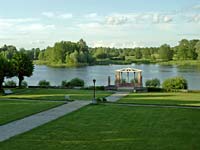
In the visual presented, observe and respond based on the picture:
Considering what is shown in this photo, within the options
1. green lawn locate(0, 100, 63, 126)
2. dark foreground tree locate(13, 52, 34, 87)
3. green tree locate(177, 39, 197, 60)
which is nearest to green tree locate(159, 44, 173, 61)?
green tree locate(177, 39, 197, 60)

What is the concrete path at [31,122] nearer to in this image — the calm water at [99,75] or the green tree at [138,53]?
the calm water at [99,75]

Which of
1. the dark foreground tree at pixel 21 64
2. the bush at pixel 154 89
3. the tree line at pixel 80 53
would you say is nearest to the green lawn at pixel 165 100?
the bush at pixel 154 89

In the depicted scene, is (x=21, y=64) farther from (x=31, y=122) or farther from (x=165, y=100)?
(x=31, y=122)

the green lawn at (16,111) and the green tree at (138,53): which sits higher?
the green tree at (138,53)

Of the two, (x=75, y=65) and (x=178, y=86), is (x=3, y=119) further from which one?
(x=75, y=65)

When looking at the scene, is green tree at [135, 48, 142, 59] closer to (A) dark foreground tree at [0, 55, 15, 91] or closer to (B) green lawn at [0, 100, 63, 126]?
(A) dark foreground tree at [0, 55, 15, 91]

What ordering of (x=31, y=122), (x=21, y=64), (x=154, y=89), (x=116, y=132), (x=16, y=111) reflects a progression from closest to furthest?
(x=116, y=132)
(x=31, y=122)
(x=16, y=111)
(x=154, y=89)
(x=21, y=64)

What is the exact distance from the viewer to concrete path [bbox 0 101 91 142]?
13.9 metres

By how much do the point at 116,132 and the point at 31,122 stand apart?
467 cm

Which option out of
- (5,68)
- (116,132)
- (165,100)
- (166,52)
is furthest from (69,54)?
(116,132)

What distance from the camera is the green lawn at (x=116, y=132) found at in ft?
37.5

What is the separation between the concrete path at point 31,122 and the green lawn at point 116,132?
0.53 metres

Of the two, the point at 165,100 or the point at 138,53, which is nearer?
the point at 165,100

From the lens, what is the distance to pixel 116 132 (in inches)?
534
